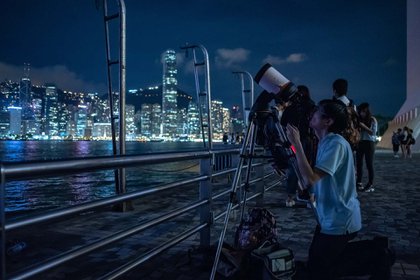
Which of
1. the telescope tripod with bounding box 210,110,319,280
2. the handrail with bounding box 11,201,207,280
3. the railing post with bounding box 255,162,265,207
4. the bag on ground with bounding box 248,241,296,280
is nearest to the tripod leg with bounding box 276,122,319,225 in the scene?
the telescope tripod with bounding box 210,110,319,280

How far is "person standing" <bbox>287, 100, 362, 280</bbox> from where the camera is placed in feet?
8.87

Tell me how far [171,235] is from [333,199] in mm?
2606

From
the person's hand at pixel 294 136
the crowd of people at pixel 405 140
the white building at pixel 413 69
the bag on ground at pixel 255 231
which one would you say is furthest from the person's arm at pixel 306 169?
the white building at pixel 413 69

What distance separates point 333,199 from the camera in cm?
275

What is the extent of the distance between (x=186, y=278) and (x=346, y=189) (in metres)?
1.61

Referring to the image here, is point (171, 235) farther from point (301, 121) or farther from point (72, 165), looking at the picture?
point (72, 165)

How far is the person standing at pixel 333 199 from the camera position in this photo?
8.87 ft

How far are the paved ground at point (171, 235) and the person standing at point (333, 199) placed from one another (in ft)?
2.96

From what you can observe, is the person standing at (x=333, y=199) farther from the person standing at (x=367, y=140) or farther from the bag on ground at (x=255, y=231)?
the person standing at (x=367, y=140)

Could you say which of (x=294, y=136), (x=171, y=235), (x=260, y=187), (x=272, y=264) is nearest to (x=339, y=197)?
(x=294, y=136)

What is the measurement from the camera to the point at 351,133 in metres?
2.99

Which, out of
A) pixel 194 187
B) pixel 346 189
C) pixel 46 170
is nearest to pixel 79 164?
pixel 46 170

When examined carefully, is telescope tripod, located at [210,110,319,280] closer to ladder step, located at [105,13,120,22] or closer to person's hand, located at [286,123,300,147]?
person's hand, located at [286,123,300,147]

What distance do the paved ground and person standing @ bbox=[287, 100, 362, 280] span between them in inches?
35.5
